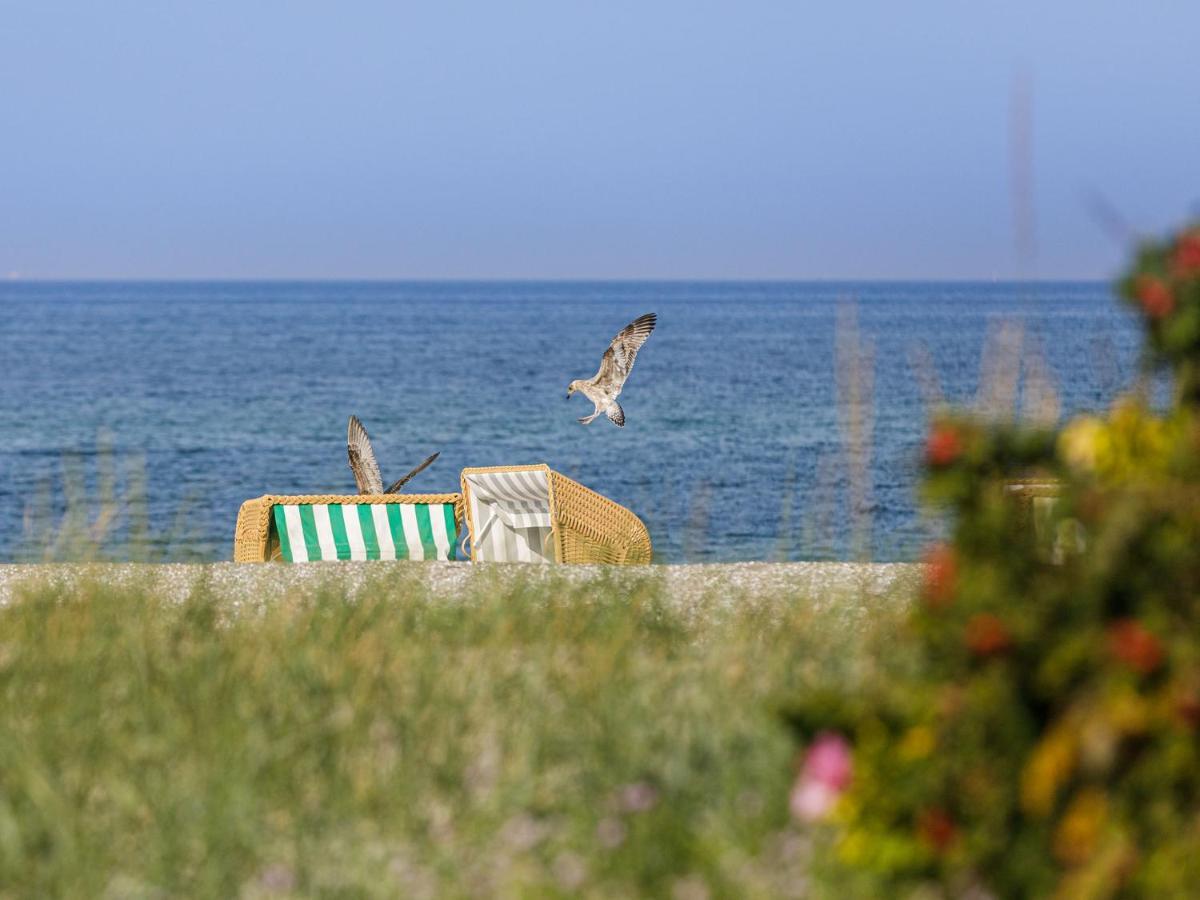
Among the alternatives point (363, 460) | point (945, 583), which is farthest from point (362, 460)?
point (945, 583)

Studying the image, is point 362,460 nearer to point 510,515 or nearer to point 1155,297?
point 510,515

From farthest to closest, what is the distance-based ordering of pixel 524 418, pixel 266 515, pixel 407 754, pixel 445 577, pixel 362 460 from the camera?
pixel 524 418 < pixel 362 460 < pixel 266 515 < pixel 445 577 < pixel 407 754

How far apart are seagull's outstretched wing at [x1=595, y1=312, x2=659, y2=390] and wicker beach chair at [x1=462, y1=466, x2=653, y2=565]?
3.59 feet

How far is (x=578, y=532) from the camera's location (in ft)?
33.8

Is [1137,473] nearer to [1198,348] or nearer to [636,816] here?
[1198,348]

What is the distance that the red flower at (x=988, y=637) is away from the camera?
8.16ft

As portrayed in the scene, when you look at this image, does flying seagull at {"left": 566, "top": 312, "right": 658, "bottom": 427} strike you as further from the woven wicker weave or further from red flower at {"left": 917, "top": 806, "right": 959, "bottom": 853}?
red flower at {"left": 917, "top": 806, "right": 959, "bottom": 853}

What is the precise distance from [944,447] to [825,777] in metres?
0.68

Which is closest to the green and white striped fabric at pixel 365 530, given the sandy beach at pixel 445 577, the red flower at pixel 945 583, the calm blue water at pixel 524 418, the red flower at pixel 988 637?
the calm blue water at pixel 524 418

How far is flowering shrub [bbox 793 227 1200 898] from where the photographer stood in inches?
98.0

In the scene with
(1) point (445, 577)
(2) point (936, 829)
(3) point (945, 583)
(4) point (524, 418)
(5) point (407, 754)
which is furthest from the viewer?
(4) point (524, 418)

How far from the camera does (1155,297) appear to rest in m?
3.08

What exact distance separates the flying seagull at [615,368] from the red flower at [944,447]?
25.9 ft

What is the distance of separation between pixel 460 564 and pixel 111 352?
55.6m
